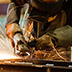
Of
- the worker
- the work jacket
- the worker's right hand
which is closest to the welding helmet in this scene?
the worker

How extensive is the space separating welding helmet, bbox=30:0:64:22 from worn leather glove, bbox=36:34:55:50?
293 mm

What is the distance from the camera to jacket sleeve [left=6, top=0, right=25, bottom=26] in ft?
6.61

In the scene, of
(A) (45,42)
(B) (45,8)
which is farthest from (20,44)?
(B) (45,8)

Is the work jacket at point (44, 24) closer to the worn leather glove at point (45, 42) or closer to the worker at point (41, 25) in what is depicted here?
the worker at point (41, 25)

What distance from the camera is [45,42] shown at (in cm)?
167

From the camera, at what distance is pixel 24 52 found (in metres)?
1.58

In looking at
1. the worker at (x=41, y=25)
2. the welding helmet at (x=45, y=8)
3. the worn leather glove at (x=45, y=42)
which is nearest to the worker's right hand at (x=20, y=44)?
the worker at (x=41, y=25)

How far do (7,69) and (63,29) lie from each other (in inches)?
34.0

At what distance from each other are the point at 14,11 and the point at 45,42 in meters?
0.62

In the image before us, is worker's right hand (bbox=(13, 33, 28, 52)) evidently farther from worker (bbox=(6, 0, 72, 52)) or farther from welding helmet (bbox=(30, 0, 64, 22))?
welding helmet (bbox=(30, 0, 64, 22))

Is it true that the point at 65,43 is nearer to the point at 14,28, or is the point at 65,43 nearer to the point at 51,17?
the point at 51,17

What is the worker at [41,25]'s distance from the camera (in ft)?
5.46

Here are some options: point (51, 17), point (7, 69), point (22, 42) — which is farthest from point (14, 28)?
point (7, 69)

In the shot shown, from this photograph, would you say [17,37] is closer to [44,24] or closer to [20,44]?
[20,44]
